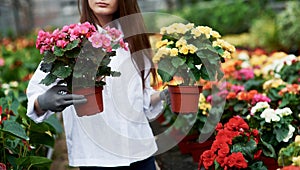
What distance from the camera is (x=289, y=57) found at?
413cm

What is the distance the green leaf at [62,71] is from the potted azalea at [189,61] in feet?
1.43

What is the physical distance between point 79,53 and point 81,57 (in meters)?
0.02

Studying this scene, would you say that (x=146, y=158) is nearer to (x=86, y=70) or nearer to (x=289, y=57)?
(x=86, y=70)

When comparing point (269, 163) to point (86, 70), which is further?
point (269, 163)

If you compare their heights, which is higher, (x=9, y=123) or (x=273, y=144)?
(x=9, y=123)

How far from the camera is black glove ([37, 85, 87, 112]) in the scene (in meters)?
2.00

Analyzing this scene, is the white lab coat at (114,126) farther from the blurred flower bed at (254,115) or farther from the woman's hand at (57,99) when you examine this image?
the blurred flower bed at (254,115)

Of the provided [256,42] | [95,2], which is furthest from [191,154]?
[256,42]

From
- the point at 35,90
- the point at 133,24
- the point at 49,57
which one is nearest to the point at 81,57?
the point at 49,57

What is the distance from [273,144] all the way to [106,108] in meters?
1.10

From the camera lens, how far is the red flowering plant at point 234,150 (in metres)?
2.25

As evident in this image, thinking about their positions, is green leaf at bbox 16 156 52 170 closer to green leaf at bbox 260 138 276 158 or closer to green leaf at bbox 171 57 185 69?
green leaf at bbox 171 57 185 69

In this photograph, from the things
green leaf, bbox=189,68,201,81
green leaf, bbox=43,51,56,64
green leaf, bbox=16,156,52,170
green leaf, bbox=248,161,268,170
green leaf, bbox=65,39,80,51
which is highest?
green leaf, bbox=65,39,80,51

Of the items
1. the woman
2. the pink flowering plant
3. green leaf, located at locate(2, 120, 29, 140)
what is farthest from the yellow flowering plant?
green leaf, located at locate(2, 120, 29, 140)
